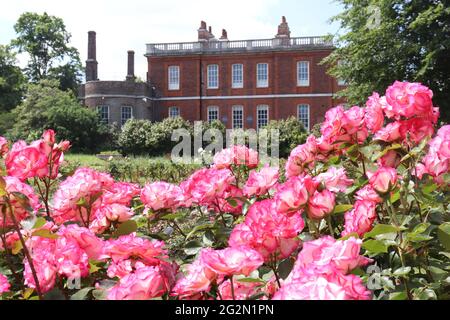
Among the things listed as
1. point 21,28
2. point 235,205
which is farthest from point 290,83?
point 235,205

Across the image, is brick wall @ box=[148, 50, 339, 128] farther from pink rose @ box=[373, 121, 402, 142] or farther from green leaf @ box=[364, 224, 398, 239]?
green leaf @ box=[364, 224, 398, 239]

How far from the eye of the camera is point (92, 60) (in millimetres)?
36750

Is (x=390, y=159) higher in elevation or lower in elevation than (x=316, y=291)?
higher

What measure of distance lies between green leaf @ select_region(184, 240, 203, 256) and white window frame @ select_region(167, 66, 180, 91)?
115 ft

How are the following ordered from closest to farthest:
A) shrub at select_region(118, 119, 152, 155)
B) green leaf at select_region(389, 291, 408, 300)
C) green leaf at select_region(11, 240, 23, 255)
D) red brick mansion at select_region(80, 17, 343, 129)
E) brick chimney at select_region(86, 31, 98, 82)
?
green leaf at select_region(389, 291, 408, 300), green leaf at select_region(11, 240, 23, 255), shrub at select_region(118, 119, 152, 155), red brick mansion at select_region(80, 17, 343, 129), brick chimney at select_region(86, 31, 98, 82)

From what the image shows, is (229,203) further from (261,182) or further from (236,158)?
(236,158)

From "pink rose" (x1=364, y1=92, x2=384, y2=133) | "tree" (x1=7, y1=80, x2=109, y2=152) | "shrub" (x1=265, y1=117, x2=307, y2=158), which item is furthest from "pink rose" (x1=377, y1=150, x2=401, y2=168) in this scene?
"tree" (x1=7, y1=80, x2=109, y2=152)

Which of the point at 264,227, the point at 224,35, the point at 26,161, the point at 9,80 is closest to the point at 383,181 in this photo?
the point at 264,227

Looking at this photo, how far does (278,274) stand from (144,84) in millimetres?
34576

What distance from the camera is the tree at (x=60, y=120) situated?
31.3 metres

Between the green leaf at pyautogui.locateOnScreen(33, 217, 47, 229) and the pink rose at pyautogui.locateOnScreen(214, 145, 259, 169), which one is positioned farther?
the pink rose at pyautogui.locateOnScreen(214, 145, 259, 169)

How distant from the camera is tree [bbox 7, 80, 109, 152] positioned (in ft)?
103

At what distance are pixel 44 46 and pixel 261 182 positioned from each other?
47.5 meters
